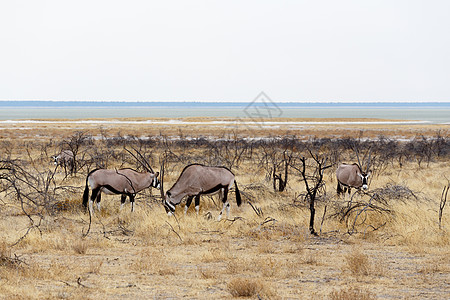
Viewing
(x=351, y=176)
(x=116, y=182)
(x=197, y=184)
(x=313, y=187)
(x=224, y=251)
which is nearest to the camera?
(x=224, y=251)

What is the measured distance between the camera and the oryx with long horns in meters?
11.3

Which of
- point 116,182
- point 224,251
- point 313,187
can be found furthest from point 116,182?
point 313,187

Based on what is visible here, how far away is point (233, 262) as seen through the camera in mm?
7629

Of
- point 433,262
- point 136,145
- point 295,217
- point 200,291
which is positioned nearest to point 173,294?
point 200,291

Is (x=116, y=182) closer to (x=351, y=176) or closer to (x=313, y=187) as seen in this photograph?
(x=313, y=187)

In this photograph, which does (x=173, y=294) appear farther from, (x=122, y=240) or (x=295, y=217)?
(x=295, y=217)

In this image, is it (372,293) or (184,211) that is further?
(184,211)

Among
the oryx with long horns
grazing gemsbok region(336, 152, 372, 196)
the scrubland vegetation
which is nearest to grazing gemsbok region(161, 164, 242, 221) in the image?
the scrubland vegetation

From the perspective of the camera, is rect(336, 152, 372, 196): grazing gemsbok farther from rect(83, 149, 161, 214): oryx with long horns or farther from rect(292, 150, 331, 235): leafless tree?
rect(83, 149, 161, 214): oryx with long horns

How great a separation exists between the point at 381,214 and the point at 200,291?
230 inches

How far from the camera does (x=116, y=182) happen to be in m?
11.4

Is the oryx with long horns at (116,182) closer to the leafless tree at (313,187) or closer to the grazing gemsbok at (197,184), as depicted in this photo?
the grazing gemsbok at (197,184)

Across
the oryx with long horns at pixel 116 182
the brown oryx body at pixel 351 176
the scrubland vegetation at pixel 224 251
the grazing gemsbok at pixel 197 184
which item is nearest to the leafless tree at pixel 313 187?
the scrubland vegetation at pixel 224 251

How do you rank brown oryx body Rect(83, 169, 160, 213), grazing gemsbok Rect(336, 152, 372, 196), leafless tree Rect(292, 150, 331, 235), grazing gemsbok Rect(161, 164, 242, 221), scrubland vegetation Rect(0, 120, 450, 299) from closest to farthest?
scrubland vegetation Rect(0, 120, 450, 299), leafless tree Rect(292, 150, 331, 235), grazing gemsbok Rect(161, 164, 242, 221), brown oryx body Rect(83, 169, 160, 213), grazing gemsbok Rect(336, 152, 372, 196)
